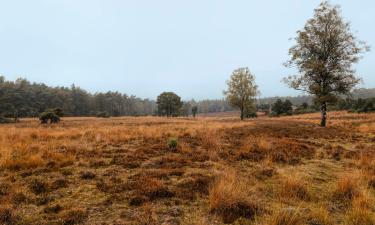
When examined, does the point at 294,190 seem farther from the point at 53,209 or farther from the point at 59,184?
the point at 59,184

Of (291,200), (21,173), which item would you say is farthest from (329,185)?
(21,173)

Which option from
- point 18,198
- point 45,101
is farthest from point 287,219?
point 45,101

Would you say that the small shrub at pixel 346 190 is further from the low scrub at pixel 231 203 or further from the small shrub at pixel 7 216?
the small shrub at pixel 7 216

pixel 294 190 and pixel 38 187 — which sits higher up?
pixel 38 187

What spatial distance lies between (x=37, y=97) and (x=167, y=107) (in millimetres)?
48210

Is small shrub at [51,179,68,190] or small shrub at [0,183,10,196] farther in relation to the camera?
small shrub at [51,179,68,190]

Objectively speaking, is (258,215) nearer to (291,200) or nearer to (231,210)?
(231,210)

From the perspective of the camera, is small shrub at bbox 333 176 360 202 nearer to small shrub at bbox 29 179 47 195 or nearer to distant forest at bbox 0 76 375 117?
small shrub at bbox 29 179 47 195

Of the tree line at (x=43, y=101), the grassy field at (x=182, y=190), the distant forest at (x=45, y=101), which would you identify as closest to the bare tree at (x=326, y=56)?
the grassy field at (x=182, y=190)

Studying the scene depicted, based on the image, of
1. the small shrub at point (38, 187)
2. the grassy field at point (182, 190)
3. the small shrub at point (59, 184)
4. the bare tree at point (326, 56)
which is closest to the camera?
the grassy field at point (182, 190)

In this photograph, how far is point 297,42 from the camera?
2241cm

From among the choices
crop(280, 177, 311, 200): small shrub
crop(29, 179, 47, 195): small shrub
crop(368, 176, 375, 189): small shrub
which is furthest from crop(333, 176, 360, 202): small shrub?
crop(29, 179, 47, 195): small shrub

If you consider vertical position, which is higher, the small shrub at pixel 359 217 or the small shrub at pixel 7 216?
the small shrub at pixel 7 216

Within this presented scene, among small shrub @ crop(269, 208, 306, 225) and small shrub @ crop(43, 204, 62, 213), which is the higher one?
small shrub @ crop(43, 204, 62, 213)
